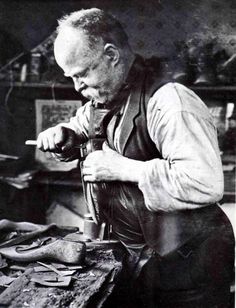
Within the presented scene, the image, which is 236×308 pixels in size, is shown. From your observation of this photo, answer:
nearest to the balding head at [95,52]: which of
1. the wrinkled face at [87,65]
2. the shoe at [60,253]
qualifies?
the wrinkled face at [87,65]

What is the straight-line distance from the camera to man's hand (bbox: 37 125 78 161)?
4.02 feet

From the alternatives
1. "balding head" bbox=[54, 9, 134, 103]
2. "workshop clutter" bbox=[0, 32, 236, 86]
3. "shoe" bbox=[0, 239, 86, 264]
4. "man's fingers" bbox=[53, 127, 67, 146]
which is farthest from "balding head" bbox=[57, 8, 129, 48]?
"shoe" bbox=[0, 239, 86, 264]

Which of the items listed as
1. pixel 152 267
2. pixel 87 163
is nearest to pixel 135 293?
pixel 152 267

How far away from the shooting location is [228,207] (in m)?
1.35

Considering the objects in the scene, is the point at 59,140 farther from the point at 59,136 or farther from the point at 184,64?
the point at 184,64

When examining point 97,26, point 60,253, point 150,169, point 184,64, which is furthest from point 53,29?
point 60,253

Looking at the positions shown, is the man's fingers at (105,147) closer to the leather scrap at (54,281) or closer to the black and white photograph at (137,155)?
the black and white photograph at (137,155)

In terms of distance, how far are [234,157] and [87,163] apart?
1.71ft

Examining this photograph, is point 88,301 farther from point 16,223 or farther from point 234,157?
point 234,157

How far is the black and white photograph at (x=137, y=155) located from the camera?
41.7 inches

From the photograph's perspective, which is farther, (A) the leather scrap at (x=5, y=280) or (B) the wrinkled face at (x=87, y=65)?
(B) the wrinkled face at (x=87, y=65)

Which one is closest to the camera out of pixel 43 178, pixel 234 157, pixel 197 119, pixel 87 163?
Answer: pixel 197 119

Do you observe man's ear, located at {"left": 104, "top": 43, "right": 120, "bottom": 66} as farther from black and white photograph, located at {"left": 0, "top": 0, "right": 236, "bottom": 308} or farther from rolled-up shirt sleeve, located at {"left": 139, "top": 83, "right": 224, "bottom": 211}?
rolled-up shirt sleeve, located at {"left": 139, "top": 83, "right": 224, "bottom": 211}

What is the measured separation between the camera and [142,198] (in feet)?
3.75
